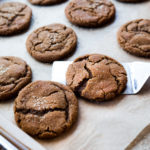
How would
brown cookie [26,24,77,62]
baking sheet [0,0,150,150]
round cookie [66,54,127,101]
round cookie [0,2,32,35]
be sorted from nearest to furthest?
1. baking sheet [0,0,150,150]
2. round cookie [66,54,127,101]
3. brown cookie [26,24,77,62]
4. round cookie [0,2,32,35]

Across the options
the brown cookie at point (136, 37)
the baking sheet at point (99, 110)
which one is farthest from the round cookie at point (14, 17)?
the brown cookie at point (136, 37)

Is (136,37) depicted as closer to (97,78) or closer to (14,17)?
(97,78)

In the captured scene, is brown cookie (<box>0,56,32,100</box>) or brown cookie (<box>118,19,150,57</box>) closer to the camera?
brown cookie (<box>0,56,32,100</box>)

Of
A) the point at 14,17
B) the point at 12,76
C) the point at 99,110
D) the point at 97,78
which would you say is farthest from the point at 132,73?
the point at 14,17

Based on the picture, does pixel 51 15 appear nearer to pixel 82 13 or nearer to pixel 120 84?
pixel 82 13

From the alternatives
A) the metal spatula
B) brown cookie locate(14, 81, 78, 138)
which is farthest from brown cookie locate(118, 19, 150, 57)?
brown cookie locate(14, 81, 78, 138)

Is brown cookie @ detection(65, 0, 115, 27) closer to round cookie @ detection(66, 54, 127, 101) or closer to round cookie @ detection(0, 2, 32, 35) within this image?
round cookie @ detection(0, 2, 32, 35)

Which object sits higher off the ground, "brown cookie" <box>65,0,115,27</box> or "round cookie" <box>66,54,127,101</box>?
"brown cookie" <box>65,0,115,27</box>
